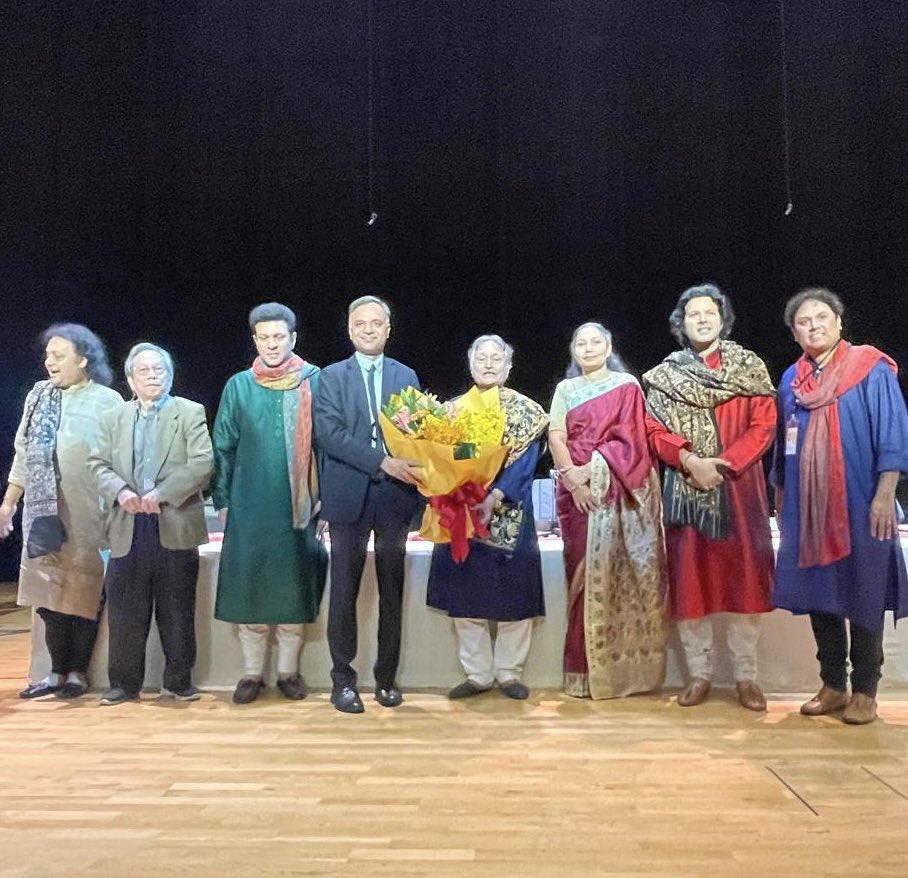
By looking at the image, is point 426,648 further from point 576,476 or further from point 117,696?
point 117,696

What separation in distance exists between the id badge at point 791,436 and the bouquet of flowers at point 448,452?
3.00 ft

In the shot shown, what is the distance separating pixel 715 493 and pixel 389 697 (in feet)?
4.14

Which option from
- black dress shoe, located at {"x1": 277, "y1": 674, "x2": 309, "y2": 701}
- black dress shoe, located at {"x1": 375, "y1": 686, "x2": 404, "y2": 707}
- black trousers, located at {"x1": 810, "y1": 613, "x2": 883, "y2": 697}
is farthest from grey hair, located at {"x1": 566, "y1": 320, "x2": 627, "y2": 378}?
black dress shoe, located at {"x1": 277, "y1": 674, "x2": 309, "y2": 701}

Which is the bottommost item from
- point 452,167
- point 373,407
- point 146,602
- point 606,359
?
point 146,602

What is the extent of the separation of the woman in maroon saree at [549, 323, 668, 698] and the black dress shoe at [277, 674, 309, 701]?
3.02ft

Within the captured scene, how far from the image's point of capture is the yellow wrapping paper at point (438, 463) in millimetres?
2570

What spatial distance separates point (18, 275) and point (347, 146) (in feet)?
7.56

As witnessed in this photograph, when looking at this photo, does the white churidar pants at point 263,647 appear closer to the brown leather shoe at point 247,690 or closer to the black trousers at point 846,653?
the brown leather shoe at point 247,690

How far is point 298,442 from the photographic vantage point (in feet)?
9.42

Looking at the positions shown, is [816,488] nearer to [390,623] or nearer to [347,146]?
[390,623]

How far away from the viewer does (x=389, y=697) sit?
8.89 feet

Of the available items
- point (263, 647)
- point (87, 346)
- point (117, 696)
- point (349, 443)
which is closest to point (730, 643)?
point (349, 443)

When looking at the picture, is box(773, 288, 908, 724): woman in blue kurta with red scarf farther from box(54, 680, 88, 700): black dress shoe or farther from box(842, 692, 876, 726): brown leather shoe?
box(54, 680, 88, 700): black dress shoe

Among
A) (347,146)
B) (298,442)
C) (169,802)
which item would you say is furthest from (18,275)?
(169,802)
